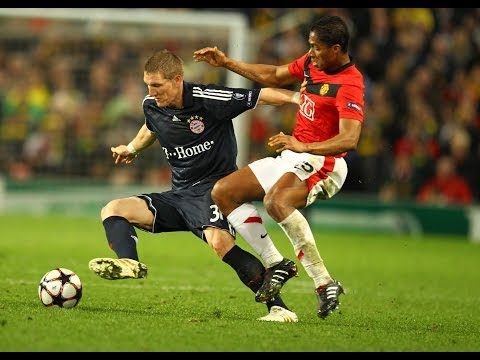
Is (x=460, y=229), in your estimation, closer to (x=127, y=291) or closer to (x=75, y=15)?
(x=75, y=15)

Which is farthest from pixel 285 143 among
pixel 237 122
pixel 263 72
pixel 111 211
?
pixel 237 122

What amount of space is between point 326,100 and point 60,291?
239 centimetres

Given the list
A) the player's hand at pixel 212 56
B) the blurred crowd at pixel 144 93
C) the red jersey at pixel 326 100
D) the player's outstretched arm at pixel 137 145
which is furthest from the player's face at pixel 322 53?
the blurred crowd at pixel 144 93

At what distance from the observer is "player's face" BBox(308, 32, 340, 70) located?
762 cm

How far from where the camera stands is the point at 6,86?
1877cm

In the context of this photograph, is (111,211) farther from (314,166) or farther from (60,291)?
(314,166)

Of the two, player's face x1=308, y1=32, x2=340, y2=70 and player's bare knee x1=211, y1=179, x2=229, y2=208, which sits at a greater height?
player's face x1=308, y1=32, x2=340, y2=70

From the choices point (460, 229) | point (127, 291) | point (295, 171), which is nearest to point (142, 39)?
point (460, 229)

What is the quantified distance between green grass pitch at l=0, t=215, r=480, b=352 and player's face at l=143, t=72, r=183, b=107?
5.15 ft

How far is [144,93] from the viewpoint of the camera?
59.5ft

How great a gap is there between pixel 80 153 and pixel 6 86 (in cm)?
182

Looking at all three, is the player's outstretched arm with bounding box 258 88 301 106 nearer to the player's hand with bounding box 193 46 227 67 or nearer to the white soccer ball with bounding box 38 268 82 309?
the player's hand with bounding box 193 46 227 67

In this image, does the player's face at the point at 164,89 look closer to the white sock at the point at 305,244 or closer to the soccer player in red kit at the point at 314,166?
the soccer player in red kit at the point at 314,166

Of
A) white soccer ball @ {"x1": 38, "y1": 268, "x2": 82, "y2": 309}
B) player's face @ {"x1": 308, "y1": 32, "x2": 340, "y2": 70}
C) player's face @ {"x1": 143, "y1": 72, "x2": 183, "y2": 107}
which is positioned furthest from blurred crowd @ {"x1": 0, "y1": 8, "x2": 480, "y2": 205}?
white soccer ball @ {"x1": 38, "y1": 268, "x2": 82, "y2": 309}
